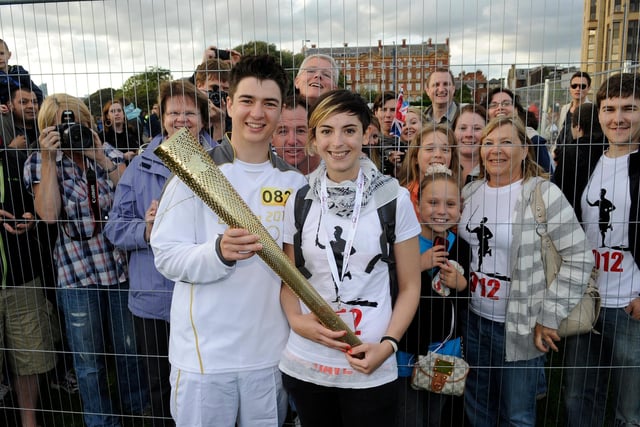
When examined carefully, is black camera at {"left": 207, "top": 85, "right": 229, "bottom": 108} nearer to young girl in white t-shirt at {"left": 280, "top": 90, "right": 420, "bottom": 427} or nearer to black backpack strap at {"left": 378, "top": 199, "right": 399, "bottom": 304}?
young girl in white t-shirt at {"left": 280, "top": 90, "right": 420, "bottom": 427}

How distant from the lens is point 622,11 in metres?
2.66

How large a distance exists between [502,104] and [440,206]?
682mm

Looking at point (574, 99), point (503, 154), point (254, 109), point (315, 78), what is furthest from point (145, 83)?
point (574, 99)

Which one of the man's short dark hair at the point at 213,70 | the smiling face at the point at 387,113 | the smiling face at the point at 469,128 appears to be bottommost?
the smiling face at the point at 469,128

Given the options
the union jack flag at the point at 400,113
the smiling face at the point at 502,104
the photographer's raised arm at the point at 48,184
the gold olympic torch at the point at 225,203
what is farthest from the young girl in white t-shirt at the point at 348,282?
the photographer's raised arm at the point at 48,184

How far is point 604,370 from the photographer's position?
9.54 ft

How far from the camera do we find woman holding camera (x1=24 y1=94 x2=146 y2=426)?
9.43 ft

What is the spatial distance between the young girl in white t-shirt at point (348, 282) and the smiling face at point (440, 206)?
597mm

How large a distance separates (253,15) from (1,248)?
6.31 feet

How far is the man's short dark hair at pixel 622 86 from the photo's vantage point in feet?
8.63

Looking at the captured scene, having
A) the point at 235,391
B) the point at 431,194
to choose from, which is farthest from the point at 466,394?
the point at 235,391

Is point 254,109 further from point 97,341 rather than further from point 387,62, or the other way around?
point 97,341

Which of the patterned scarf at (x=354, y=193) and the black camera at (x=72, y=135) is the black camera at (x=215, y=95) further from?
the patterned scarf at (x=354, y=193)

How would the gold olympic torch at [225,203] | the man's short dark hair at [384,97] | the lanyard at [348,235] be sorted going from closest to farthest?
1. the gold olympic torch at [225,203]
2. the lanyard at [348,235]
3. the man's short dark hair at [384,97]
